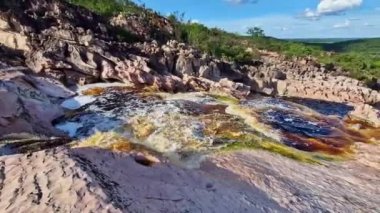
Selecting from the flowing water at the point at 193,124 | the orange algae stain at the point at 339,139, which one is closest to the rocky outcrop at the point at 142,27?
the flowing water at the point at 193,124

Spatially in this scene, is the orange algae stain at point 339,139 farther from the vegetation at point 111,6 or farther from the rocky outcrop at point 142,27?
the vegetation at point 111,6

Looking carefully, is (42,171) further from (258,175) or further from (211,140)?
(211,140)

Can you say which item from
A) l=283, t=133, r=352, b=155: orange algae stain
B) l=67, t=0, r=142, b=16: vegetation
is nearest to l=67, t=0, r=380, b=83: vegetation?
l=67, t=0, r=142, b=16: vegetation

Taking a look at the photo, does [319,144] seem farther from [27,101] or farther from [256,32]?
[256,32]

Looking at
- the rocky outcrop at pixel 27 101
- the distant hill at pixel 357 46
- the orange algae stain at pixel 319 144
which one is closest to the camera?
the rocky outcrop at pixel 27 101

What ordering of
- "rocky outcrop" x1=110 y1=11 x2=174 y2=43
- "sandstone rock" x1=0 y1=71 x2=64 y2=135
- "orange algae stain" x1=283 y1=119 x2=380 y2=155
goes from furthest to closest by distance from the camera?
"rocky outcrop" x1=110 y1=11 x2=174 y2=43 → "orange algae stain" x1=283 y1=119 x2=380 y2=155 → "sandstone rock" x1=0 y1=71 x2=64 y2=135

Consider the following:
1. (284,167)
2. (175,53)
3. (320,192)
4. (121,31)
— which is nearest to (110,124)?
(284,167)

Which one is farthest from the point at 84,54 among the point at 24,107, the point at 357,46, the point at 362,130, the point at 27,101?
the point at 357,46

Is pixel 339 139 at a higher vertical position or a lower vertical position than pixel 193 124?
lower

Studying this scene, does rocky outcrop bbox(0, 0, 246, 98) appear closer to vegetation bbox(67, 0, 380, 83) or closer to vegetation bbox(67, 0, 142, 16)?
vegetation bbox(67, 0, 380, 83)
